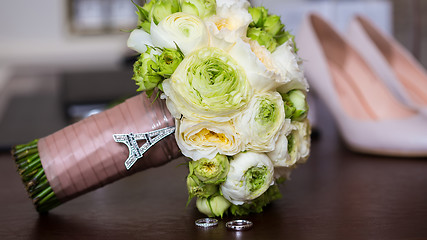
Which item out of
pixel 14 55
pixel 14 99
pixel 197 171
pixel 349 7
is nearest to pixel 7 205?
pixel 197 171

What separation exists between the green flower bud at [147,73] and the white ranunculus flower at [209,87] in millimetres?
13

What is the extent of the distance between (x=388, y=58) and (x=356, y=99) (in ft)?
0.58

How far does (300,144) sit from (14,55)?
3903 mm

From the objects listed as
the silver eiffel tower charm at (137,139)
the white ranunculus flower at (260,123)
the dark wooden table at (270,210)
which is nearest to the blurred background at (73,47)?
the dark wooden table at (270,210)

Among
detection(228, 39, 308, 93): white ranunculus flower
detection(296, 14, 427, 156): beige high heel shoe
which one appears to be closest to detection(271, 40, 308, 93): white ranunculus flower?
detection(228, 39, 308, 93): white ranunculus flower

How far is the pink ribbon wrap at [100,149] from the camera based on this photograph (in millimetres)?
634

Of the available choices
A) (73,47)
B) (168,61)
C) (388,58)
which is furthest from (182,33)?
(73,47)

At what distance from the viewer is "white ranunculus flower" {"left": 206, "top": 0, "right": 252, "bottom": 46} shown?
583 mm

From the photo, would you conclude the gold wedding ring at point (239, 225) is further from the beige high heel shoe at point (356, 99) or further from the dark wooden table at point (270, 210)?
the beige high heel shoe at point (356, 99)

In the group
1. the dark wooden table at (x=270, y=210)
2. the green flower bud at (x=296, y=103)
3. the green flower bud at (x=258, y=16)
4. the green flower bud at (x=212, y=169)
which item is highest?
the green flower bud at (x=258, y=16)

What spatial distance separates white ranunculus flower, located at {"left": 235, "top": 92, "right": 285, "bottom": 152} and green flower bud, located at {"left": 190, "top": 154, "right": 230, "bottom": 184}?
28mm

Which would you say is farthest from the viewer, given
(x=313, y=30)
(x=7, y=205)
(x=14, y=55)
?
(x=14, y=55)

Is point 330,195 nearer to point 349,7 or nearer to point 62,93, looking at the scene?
point 62,93

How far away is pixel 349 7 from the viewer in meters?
2.31
